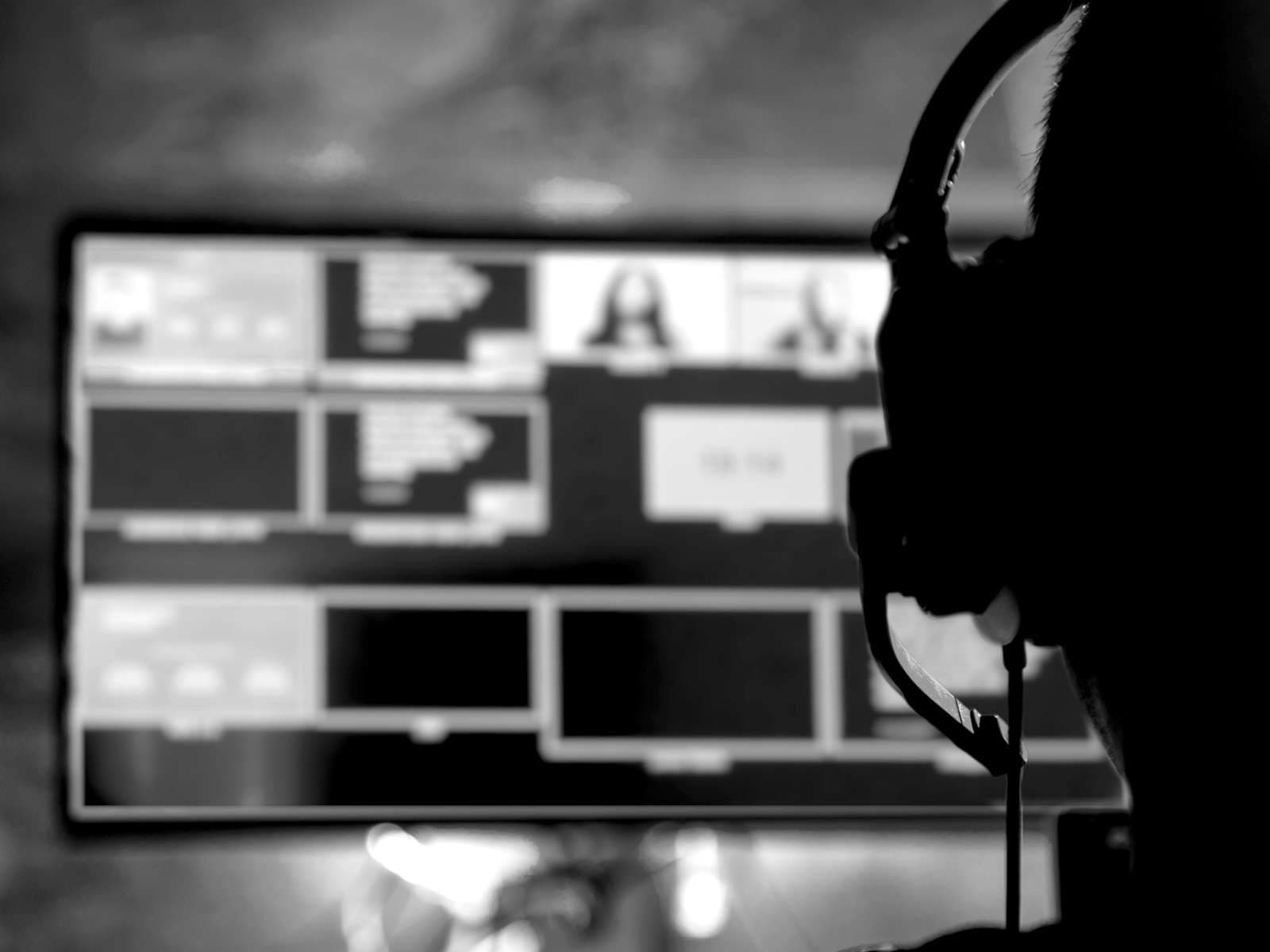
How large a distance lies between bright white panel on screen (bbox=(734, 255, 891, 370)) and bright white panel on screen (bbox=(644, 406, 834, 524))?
0.15 ft

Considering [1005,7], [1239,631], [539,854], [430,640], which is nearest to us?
[1239,631]

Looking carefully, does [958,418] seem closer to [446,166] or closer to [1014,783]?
[1014,783]

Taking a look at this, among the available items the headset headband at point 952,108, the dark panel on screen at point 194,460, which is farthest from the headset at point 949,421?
the dark panel on screen at point 194,460

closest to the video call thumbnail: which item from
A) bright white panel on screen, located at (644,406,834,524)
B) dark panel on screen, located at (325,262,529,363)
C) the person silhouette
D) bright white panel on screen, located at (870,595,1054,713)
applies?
dark panel on screen, located at (325,262,529,363)

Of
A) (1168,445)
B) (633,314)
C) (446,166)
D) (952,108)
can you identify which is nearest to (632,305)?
(633,314)

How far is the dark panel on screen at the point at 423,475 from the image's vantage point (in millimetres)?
811

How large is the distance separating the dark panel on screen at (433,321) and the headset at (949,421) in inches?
16.5

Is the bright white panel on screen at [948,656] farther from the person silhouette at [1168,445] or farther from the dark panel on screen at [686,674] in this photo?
the person silhouette at [1168,445]

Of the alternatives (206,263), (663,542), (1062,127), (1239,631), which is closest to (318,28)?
(206,263)

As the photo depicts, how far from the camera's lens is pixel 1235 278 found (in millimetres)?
308

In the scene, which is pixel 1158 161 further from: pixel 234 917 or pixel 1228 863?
pixel 234 917

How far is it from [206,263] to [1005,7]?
0.57m

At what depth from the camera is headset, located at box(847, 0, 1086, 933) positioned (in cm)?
38

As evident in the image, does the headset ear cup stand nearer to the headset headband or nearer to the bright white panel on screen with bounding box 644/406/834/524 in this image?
the headset headband
